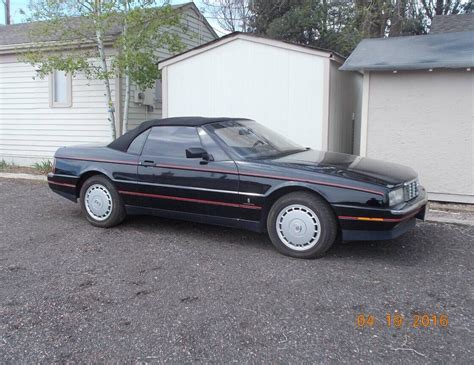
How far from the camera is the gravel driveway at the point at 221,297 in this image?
117 inches

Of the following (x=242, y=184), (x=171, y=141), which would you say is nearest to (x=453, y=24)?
(x=171, y=141)

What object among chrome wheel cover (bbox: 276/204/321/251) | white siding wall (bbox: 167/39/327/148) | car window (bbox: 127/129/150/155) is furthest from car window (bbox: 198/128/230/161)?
white siding wall (bbox: 167/39/327/148)

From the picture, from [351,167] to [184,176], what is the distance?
182 cm

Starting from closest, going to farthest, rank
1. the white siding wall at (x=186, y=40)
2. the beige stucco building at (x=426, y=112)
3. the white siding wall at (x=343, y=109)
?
the beige stucco building at (x=426, y=112)
the white siding wall at (x=343, y=109)
the white siding wall at (x=186, y=40)

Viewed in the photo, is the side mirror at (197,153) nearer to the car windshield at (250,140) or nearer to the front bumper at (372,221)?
the car windshield at (250,140)

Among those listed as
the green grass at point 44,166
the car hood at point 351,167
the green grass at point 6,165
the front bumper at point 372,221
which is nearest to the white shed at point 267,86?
the car hood at point 351,167

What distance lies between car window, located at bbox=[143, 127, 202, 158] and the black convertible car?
0.04ft

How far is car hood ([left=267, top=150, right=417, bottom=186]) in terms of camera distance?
15.0ft

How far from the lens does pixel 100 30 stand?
9438mm

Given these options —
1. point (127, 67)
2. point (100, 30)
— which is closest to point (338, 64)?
point (127, 67)

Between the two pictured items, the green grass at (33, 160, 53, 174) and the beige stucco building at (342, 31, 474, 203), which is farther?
the green grass at (33, 160, 53, 174)

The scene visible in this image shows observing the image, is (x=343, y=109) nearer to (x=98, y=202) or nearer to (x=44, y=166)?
(x=98, y=202)

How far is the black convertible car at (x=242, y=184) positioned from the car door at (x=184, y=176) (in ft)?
0.04

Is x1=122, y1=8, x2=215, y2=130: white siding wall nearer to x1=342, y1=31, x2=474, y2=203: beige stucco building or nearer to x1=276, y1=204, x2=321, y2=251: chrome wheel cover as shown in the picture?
x1=342, y1=31, x2=474, y2=203: beige stucco building
